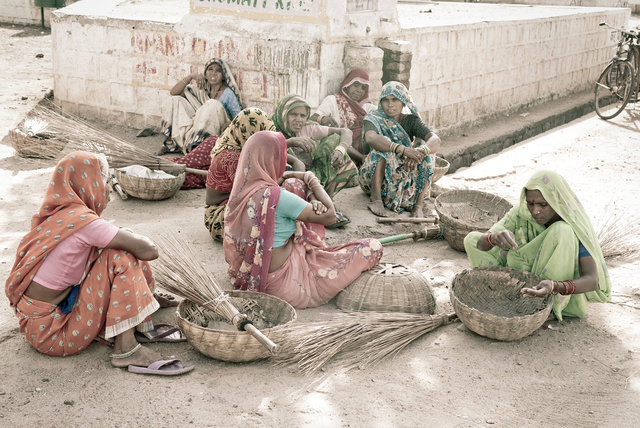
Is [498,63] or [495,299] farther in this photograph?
[498,63]

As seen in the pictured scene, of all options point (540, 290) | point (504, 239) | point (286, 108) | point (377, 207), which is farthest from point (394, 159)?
point (540, 290)

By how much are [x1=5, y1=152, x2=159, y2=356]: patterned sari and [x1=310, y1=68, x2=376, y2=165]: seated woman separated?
3.65m

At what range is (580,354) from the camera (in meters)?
3.76

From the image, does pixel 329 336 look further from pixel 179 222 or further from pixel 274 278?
pixel 179 222

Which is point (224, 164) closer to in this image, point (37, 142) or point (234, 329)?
point (234, 329)

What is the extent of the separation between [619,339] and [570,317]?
0.31m

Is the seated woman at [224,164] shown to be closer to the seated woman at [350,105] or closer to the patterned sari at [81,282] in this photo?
the patterned sari at [81,282]

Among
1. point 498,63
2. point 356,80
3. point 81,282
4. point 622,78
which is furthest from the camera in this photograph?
point 622,78

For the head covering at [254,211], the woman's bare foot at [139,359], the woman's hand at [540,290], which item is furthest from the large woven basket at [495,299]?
the woman's bare foot at [139,359]

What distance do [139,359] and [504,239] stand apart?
2.09 metres

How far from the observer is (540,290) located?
371 centimetres

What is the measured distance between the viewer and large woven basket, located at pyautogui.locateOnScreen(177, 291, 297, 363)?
11.3 ft

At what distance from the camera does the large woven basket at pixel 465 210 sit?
5.26 meters

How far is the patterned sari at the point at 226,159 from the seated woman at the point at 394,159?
1.17m
